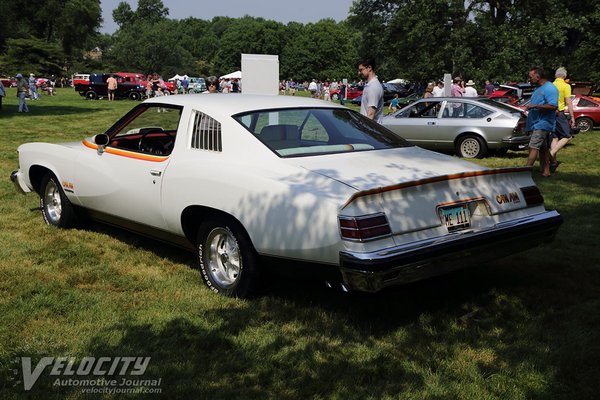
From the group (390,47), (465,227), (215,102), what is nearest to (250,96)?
(215,102)

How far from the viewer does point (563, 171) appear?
34.9ft

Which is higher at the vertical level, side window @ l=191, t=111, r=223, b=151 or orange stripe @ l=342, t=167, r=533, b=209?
side window @ l=191, t=111, r=223, b=151

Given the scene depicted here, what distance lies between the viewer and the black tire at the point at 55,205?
242 inches

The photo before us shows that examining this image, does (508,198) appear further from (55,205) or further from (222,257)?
(55,205)

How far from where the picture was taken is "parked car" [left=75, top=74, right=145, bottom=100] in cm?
3769

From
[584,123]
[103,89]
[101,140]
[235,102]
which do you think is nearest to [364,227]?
[235,102]

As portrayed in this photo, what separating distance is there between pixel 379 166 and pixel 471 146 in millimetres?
9209

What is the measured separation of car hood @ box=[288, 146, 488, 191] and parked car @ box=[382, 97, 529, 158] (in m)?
8.32

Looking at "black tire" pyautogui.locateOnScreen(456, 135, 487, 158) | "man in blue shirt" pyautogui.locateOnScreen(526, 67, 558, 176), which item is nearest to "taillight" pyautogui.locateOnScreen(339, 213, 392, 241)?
"man in blue shirt" pyautogui.locateOnScreen(526, 67, 558, 176)

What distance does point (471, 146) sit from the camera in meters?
12.9

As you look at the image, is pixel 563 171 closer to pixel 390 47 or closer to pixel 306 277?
pixel 306 277

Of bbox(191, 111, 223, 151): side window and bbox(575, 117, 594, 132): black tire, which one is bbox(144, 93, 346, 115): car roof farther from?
bbox(575, 117, 594, 132): black tire

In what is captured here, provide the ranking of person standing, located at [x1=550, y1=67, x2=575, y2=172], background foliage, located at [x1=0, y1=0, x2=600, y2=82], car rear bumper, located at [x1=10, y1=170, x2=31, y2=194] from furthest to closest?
background foliage, located at [x1=0, y1=0, x2=600, y2=82] → person standing, located at [x1=550, y1=67, x2=575, y2=172] → car rear bumper, located at [x1=10, y1=170, x2=31, y2=194]

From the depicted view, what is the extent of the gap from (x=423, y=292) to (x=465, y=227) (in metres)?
0.89
